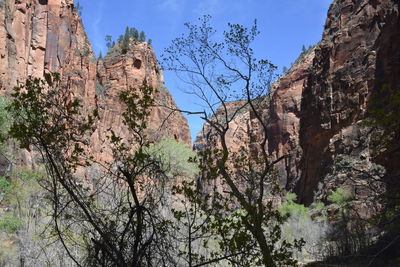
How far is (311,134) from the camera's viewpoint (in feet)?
169

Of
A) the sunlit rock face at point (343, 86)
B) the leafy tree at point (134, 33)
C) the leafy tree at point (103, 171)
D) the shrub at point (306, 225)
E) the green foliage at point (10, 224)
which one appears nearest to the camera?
the leafy tree at point (103, 171)

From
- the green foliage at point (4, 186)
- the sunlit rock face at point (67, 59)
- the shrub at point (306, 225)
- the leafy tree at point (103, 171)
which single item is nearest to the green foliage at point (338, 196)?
the shrub at point (306, 225)

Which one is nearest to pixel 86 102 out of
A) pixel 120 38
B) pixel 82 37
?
pixel 82 37

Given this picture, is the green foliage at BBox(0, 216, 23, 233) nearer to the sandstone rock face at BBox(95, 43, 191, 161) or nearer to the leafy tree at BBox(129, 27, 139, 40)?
the sandstone rock face at BBox(95, 43, 191, 161)

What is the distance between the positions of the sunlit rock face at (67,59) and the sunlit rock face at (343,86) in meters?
19.4

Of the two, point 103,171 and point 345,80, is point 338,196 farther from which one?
point 103,171

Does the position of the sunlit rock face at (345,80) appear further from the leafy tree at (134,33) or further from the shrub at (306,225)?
the leafy tree at (134,33)

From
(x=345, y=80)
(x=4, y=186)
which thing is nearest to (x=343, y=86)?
(x=345, y=80)

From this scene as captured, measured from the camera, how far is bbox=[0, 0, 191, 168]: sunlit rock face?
129 ft

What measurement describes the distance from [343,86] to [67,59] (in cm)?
3480

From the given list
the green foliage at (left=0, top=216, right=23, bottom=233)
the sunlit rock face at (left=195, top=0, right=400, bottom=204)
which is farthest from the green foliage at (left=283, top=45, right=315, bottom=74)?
→ the green foliage at (left=0, top=216, right=23, bottom=233)

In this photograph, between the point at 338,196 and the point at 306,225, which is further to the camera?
the point at 306,225

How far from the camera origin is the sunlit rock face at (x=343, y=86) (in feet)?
129

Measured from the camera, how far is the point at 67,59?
5181cm
